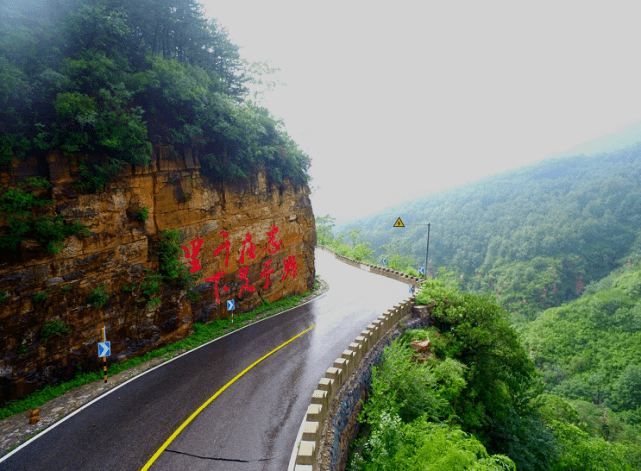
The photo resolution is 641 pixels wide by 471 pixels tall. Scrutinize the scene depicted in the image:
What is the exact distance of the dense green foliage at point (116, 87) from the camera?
8961 mm

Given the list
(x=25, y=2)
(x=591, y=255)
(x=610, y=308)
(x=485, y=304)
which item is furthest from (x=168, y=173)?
(x=591, y=255)

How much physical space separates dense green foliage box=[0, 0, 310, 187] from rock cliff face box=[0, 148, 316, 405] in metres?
0.71

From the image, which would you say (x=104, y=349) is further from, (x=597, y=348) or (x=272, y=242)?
(x=597, y=348)

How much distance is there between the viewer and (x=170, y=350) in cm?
1217

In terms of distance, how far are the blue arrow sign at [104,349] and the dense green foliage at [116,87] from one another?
4.69 m

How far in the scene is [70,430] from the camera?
7691 millimetres

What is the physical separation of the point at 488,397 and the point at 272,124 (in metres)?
17.5

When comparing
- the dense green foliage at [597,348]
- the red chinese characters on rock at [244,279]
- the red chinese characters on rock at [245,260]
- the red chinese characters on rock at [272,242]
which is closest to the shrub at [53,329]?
the red chinese characters on rock at [245,260]

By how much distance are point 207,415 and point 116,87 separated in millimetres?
10298

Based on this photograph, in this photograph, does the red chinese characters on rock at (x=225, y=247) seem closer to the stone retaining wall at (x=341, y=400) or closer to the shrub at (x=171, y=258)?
the shrub at (x=171, y=258)

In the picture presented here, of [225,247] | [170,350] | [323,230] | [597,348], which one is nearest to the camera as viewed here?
[170,350]

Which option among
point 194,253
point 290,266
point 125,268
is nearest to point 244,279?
point 194,253

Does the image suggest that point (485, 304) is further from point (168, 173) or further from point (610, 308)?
point (610, 308)

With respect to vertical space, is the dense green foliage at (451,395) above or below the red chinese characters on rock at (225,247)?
below
